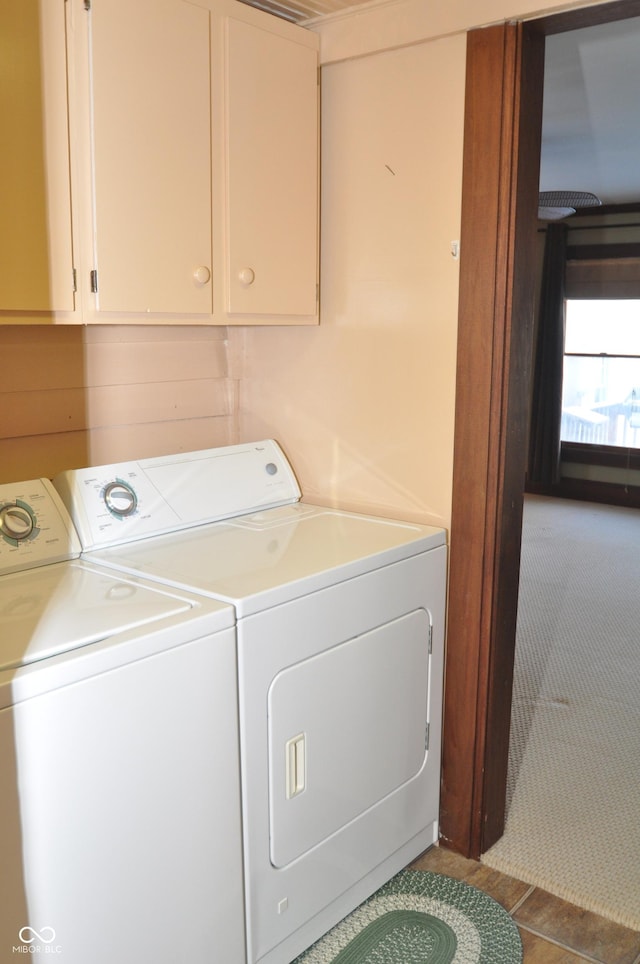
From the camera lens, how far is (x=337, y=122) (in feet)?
7.38

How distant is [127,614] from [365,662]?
0.64 meters

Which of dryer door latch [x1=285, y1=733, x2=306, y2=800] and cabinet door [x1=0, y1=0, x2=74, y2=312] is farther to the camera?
dryer door latch [x1=285, y1=733, x2=306, y2=800]

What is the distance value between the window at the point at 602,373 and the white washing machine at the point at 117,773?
5.79m

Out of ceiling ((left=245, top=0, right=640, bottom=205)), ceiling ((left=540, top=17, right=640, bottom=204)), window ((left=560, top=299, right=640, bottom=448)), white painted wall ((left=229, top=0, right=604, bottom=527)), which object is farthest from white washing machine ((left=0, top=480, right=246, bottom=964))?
window ((left=560, top=299, right=640, bottom=448))

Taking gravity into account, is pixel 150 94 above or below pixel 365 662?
above

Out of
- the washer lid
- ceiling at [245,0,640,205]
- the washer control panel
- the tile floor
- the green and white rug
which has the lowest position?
the tile floor

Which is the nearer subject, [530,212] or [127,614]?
[127,614]

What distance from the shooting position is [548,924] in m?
2.01

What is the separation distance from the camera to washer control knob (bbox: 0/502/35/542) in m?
1.80

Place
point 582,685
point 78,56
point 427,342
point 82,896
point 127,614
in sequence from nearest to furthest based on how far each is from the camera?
point 82,896 → point 127,614 → point 78,56 → point 427,342 → point 582,685

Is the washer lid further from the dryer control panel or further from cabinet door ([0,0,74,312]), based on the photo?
cabinet door ([0,0,74,312])

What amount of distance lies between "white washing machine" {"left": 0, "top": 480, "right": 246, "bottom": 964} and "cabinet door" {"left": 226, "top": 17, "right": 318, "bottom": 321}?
856mm

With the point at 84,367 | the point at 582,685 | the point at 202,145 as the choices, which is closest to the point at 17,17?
the point at 202,145

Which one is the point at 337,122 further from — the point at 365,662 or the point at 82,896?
the point at 82,896
